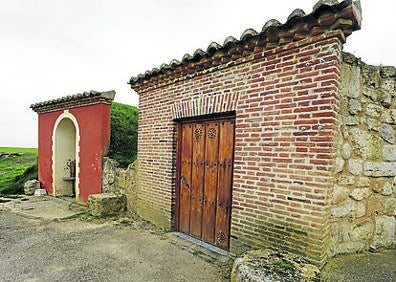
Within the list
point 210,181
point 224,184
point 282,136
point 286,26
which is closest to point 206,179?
point 210,181

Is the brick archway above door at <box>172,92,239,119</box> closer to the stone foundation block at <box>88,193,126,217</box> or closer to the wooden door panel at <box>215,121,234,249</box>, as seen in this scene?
the wooden door panel at <box>215,121,234,249</box>

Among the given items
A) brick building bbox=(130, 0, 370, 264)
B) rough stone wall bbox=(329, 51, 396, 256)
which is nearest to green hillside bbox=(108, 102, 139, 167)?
brick building bbox=(130, 0, 370, 264)

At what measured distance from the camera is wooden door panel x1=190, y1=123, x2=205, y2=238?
4.30m

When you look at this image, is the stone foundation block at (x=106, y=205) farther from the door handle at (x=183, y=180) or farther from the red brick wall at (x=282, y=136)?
the red brick wall at (x=282, y=136)

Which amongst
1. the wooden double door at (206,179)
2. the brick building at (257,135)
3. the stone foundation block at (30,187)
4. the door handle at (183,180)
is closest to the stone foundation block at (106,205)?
the brick building at (257,135)

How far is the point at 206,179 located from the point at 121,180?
2906 mm

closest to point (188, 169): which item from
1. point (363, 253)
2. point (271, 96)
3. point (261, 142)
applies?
point (261, 142)

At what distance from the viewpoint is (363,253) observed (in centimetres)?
339

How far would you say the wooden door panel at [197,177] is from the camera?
14.1 ft

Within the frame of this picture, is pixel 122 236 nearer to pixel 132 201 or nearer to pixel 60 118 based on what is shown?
pixel 132 201

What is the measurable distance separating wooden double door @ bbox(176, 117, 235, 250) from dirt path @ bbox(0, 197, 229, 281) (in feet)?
1.66

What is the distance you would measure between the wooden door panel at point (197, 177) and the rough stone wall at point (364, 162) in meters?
2.09

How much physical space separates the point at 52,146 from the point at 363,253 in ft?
30.2

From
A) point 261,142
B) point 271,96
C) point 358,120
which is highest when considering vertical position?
point 271,96
